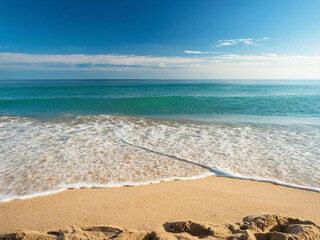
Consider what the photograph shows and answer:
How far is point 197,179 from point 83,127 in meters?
7.00

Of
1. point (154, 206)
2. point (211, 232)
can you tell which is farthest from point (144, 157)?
point (211, 232)

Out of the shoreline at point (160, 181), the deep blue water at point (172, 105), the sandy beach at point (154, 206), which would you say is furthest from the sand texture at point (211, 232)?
the deep blue water at point (172, 105)

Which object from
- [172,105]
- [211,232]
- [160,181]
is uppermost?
[172,105]

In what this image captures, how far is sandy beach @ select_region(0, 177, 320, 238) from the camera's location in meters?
3.03

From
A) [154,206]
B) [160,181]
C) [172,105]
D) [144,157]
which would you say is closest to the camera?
[154,206]

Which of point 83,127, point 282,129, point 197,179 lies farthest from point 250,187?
point 83,127

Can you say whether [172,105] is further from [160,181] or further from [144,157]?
[160,181]

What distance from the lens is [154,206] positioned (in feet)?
11.5

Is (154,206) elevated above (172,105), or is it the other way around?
(172,105)

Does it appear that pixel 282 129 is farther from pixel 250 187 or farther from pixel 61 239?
pixel 61 239

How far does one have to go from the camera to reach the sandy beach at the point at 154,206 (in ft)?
9.95

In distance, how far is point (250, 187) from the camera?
427 centimetres

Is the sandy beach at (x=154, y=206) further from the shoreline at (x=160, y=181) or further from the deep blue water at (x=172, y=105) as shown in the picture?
the deep blue water at (x=172, y=105)

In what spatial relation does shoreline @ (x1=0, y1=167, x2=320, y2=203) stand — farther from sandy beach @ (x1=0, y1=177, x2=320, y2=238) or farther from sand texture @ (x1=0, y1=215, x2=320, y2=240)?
sand texture @ (x1=0, y1=215, x2=320, y2=240)
